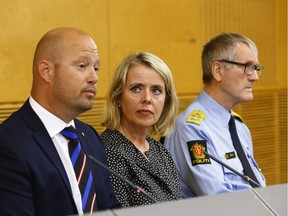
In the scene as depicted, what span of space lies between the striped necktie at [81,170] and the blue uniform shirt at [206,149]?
0.76 meters

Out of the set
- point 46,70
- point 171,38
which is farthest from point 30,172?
point 171,38

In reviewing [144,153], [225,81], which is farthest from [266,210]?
[225,81]

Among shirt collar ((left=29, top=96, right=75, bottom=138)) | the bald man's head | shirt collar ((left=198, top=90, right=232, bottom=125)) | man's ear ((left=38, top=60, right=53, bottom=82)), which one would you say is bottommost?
shirt collar ((left=198, top=90, right=232, bottom=125))

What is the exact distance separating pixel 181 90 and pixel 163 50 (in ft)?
1.44

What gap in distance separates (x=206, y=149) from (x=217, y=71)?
23.4 inches

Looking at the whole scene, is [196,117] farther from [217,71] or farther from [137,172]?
[137,172]

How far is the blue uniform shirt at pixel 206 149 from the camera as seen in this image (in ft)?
8.97

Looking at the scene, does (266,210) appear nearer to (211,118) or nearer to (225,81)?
(211,118)

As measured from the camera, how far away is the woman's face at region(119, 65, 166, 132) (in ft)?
8.68

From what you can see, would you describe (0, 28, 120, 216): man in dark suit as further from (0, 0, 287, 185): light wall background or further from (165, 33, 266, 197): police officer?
(0, 0, 287, 185): light wall background

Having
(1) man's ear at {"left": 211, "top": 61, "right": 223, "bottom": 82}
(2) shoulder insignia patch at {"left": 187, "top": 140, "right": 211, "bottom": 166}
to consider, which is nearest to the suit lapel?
(2) shoulder insignia patch at {"left": 187, "top": 140, "right": 211, "bottom": 166}

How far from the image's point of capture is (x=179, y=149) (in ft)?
9.45

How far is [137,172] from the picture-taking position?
2477 millimetres

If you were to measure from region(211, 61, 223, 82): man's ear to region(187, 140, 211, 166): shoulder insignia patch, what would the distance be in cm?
53
